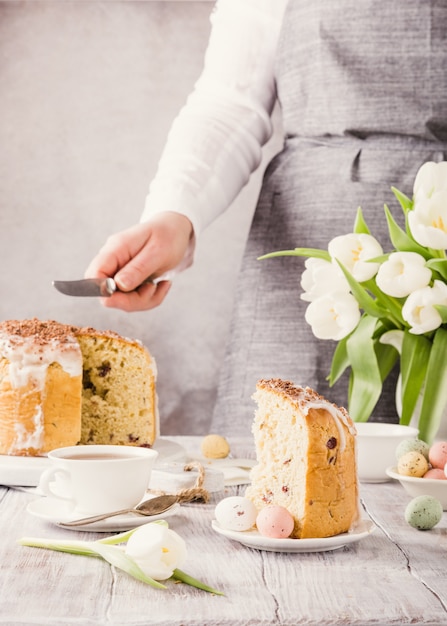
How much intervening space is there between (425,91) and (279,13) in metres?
0.44

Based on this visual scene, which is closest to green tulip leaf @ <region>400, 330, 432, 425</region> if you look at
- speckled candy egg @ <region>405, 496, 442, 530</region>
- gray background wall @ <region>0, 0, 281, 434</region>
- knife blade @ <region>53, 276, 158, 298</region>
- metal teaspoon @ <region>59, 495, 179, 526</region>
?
speckled candy egg @ <region>405, 496, 442, 530</region>

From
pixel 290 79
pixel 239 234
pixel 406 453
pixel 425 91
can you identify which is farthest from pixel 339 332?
pixel 239 234

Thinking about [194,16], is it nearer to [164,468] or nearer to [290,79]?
[290,79]

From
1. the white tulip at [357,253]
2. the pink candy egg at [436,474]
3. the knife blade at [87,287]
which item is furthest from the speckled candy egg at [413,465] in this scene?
the knife blade at [87,287]

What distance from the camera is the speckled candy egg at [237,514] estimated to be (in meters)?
0.86

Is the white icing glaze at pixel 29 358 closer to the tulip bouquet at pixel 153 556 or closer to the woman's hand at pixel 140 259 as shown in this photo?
the woman's hand at pixel 140 259

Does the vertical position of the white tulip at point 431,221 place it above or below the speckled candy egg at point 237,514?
above

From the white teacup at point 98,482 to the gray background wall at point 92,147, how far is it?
1.79m

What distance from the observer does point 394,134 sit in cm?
180

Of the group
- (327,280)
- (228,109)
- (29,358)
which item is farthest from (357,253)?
(228,109)

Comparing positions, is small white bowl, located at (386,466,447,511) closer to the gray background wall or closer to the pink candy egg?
the pink candy egg

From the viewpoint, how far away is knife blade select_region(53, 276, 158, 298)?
146 centimetres

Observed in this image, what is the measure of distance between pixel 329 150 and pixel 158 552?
129cm

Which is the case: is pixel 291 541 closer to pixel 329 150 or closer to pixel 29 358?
pixel 29 358
